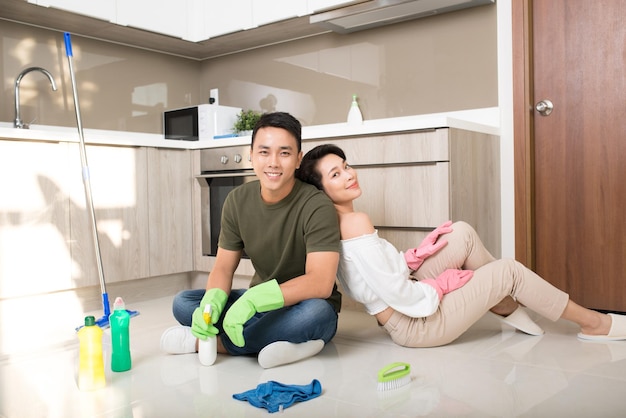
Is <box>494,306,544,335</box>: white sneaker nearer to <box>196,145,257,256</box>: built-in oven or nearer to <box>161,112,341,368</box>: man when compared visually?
<box>161,112,341,368</box>: man

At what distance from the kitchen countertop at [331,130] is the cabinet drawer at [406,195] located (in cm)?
17

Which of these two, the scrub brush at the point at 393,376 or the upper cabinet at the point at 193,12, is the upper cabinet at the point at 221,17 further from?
the scrub brush at the point at 393,376

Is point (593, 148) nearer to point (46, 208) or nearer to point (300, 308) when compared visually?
point (300, 308)

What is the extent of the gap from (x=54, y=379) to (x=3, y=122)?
185cm

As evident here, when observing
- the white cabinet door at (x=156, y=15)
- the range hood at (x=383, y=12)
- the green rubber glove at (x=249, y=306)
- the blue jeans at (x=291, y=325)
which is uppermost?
the white cabinet door at (x=156, y=15)

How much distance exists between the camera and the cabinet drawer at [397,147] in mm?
2621

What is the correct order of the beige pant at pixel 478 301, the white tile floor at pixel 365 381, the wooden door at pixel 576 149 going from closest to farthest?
the white tile floor at pixel 365 381, the beige pant at pixel 478 301, the wooden door at pixel 576 149

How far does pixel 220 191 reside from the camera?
3400 mm

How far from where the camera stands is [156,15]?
3.63 metres

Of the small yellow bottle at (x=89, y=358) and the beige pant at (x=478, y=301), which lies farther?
the beige pant at (x=478, y=301)

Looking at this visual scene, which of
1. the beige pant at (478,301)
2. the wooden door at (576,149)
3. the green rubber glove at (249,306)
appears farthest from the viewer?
the wooden door at (576,149)

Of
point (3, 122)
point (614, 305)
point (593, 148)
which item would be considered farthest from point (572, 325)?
point (3, 122)

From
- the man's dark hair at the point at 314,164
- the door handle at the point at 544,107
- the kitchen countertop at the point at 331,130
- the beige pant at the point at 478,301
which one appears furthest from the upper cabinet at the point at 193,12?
the beige pant at the point at 478,301

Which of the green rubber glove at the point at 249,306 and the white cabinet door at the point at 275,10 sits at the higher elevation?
the white cabinet door at the point at 275,10
